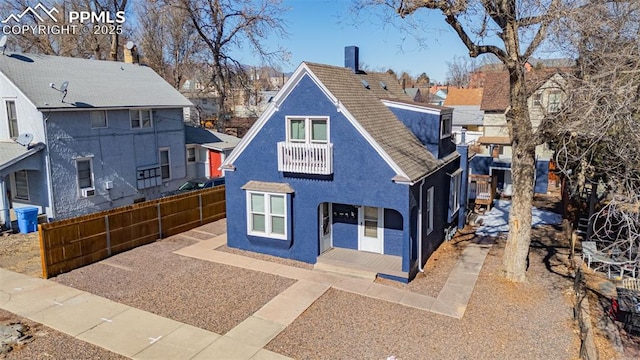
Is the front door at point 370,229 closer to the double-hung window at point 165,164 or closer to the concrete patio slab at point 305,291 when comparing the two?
the concrete patio slab at point 305,291

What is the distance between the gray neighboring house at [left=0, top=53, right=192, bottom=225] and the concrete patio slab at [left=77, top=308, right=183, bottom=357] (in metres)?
11.2

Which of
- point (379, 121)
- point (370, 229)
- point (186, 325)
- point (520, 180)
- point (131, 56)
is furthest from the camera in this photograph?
point (131, 56)

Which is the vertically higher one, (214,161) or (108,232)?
(214,161)

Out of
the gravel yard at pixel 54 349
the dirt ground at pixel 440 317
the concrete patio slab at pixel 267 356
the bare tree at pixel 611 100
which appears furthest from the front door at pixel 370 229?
the gravel yard at pixel 54 349

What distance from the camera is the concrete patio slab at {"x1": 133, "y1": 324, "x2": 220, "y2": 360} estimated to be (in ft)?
30.7

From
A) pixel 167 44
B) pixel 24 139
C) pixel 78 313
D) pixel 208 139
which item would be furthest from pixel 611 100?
pixel 167 44

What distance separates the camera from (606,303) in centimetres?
1228

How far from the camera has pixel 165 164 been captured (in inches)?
1011

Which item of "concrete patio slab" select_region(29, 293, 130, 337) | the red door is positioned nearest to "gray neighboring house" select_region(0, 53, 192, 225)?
the red door

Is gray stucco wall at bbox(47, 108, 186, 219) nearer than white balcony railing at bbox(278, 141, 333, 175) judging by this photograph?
No

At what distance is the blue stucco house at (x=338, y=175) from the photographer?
13.5m

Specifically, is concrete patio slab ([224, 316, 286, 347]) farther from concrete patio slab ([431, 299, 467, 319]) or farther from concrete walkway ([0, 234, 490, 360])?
concrete patio slab ([431, 299, 467, 319])

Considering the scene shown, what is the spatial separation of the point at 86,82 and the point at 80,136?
3549 millimetres

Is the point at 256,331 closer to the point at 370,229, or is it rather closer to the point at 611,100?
the point at 370,229
